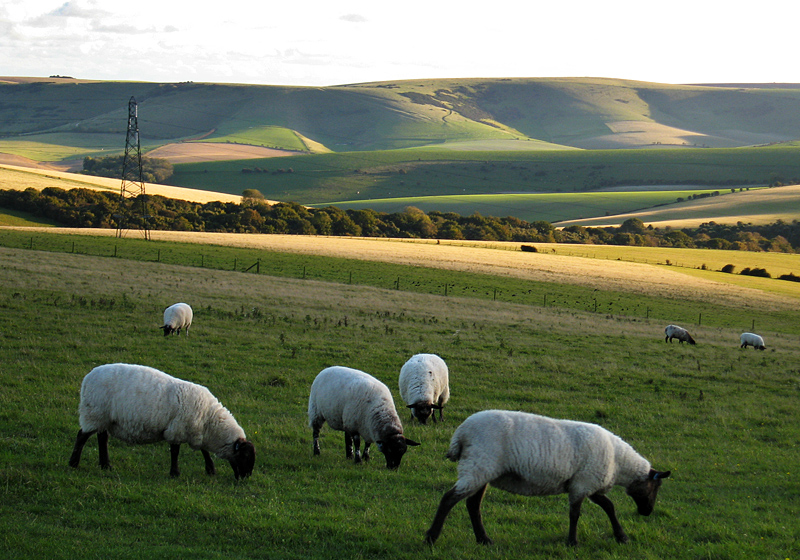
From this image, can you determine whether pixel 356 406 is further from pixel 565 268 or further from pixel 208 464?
pixel 565 268

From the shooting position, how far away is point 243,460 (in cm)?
1035

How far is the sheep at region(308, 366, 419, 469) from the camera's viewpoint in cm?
1134

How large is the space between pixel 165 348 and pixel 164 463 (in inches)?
359

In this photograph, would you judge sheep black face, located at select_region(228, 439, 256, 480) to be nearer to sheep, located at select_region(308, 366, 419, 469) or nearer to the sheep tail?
sheep, located at select_region(308, 366, 419, 469)

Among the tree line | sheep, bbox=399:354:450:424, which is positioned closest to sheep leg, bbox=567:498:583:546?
sheep, bbox=399:354:450:424

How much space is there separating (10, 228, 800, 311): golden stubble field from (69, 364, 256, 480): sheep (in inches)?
1829

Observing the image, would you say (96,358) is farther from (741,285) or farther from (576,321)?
(741,285)

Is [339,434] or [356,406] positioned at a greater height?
[356,406]

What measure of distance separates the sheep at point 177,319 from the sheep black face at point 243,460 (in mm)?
11852

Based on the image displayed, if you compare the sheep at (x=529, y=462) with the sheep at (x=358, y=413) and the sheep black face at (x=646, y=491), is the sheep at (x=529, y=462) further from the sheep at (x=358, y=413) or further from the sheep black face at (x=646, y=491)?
the sheep at (x=358, y=413)

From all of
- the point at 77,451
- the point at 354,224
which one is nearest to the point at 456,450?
the point at 77,451

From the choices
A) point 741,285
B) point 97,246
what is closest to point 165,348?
point 97,246

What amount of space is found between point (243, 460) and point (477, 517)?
12.9 ft

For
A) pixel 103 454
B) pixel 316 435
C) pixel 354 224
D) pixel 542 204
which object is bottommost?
pixel 316 435
